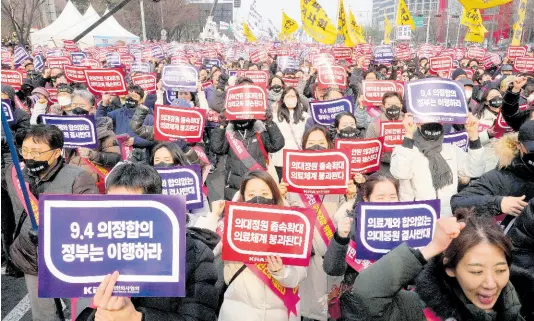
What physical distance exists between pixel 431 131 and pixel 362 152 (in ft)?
2.09

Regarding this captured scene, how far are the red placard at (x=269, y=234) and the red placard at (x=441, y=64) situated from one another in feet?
30.7

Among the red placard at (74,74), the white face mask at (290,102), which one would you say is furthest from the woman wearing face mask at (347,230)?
the red placard at (74,74)

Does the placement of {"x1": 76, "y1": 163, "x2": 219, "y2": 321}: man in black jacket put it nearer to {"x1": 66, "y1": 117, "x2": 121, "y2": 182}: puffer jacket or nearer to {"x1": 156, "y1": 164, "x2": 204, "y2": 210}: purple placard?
{"x1": 156, "y1": 164, "x2": 204, "y2": 210}: purple placard

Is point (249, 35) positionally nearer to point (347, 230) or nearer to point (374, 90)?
point (374, 90)

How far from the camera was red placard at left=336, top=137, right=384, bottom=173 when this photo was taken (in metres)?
4.15

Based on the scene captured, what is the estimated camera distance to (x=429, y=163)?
3699 mm

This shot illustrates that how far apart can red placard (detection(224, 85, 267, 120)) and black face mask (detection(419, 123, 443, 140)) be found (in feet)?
5.99

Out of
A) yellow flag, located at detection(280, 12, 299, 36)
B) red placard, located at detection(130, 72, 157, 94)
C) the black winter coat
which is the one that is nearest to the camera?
the black winter coat

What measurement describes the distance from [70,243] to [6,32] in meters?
43.0

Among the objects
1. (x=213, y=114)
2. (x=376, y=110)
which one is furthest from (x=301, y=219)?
(x=213, y=114)

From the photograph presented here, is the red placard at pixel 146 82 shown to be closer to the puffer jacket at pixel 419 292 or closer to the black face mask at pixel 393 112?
the black face mask at pixel 393 112

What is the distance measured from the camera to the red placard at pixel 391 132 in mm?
4819

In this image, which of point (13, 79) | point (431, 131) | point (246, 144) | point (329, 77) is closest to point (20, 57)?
point (13, 79)

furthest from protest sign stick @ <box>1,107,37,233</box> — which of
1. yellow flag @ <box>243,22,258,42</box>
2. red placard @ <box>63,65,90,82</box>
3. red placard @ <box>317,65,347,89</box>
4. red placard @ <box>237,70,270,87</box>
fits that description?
yellow flag @ <box>243,22,258,42</box>
